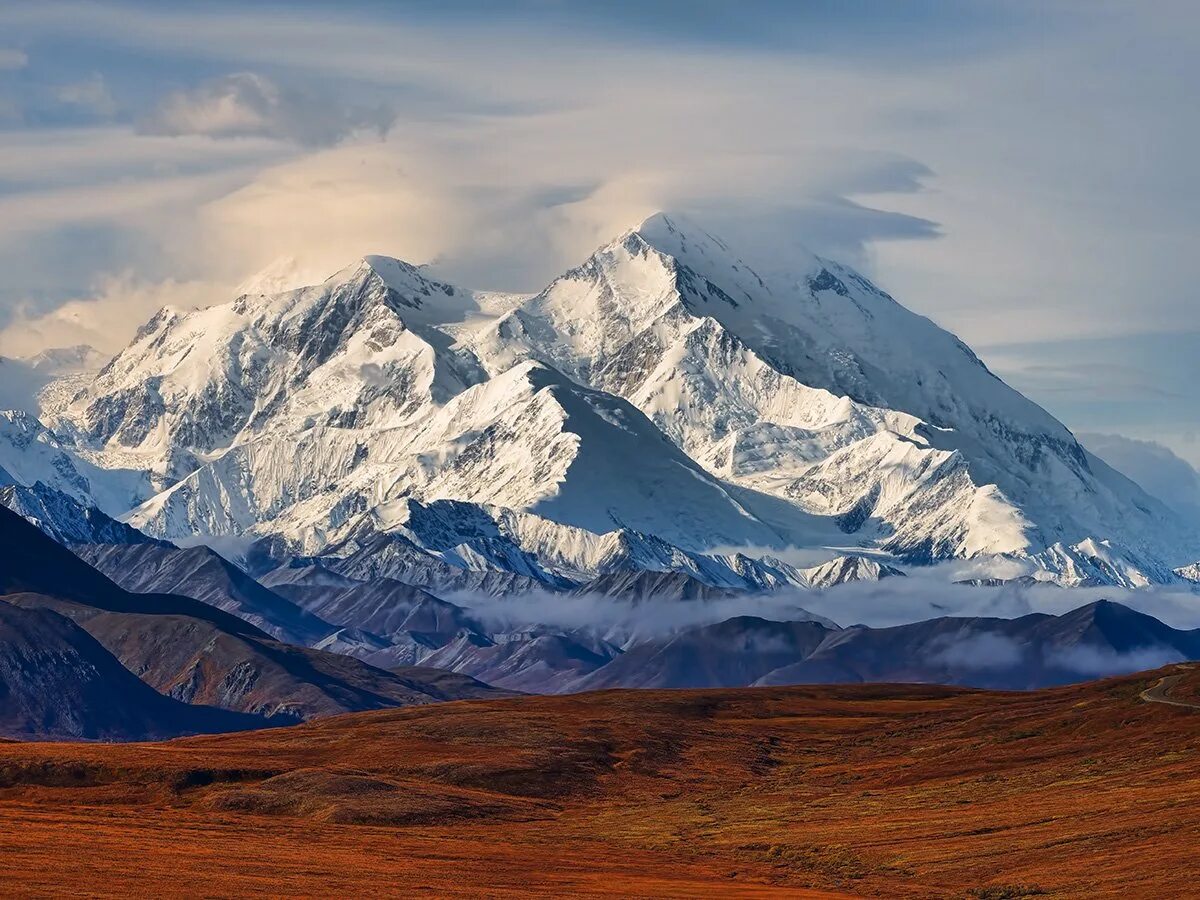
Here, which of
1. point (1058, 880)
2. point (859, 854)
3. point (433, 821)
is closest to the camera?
point (1058, 880)

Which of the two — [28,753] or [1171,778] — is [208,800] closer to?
[28,753]

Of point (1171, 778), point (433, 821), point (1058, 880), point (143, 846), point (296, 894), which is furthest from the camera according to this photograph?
point (433, 821)

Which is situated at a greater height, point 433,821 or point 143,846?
point 143,846

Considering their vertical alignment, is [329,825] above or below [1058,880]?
below

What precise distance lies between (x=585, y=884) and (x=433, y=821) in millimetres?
43456

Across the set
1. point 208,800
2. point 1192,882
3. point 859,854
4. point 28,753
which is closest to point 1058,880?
point 1192,882

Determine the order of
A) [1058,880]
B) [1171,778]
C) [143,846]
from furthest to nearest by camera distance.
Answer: [1171,778]
[143,846]
[1058,880]

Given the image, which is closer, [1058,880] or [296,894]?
[296,894]

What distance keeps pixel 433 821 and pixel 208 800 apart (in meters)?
19.1

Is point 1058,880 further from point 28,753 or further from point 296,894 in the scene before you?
point 28,753

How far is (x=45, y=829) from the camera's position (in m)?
151

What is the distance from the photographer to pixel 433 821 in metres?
185

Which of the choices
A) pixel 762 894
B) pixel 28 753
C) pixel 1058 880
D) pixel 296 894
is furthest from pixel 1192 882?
pixel 28 753

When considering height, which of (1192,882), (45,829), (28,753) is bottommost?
(28,753)
